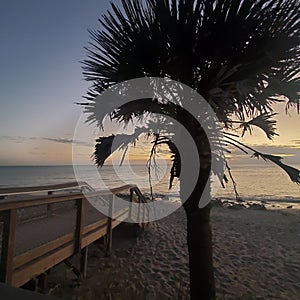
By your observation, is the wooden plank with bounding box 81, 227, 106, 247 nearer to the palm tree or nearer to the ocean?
the ocean

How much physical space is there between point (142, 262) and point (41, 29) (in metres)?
5.53

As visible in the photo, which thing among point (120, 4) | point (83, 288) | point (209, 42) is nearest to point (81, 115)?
point (120, 4)

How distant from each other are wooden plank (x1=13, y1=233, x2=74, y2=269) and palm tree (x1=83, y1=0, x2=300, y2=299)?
1340 millimetres

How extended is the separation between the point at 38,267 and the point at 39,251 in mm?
194

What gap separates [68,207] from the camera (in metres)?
7.71

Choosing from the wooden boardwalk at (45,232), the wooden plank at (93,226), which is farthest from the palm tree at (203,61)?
the wooden plank at (93,226)

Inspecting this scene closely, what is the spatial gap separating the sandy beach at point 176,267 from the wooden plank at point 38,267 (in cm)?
30

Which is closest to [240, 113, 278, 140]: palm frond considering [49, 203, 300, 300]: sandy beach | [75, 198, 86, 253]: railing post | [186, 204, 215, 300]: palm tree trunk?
[186, 204, 215, 300]: palm tree trunk

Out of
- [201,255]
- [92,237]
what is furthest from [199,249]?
[92,237]

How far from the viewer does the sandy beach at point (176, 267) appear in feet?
14.7

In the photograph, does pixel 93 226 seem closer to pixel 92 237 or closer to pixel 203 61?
pixel 92 237

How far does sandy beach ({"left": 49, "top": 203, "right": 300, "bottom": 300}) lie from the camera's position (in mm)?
4484

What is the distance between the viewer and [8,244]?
111 inches

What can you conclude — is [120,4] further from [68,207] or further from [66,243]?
[68,207]
